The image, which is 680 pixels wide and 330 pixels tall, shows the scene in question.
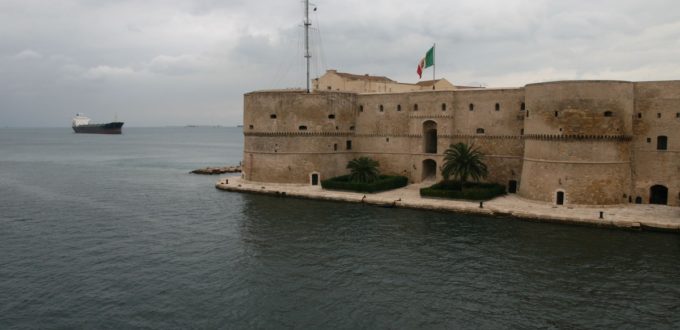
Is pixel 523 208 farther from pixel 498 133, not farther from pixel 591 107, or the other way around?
pixel 498 133

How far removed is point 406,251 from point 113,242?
1506cm

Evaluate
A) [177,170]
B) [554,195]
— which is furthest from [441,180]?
[177,170]

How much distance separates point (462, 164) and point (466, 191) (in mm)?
1963

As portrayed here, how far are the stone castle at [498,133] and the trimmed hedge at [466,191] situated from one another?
173 centimetres

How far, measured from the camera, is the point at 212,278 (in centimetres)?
2067

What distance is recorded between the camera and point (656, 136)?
31328 mm

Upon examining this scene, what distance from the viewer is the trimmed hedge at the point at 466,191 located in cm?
3362

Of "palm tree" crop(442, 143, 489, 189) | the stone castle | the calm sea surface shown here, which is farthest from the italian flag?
the calm sea surface

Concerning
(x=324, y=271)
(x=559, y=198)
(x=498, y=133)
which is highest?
(x=498, y=133)

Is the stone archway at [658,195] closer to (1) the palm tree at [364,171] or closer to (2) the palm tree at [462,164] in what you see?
(2) the palm tree at [462,164]

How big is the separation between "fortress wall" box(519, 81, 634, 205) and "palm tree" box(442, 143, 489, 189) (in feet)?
15.8

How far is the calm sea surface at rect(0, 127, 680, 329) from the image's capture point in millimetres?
17031

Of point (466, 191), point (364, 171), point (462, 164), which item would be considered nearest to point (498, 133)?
point (462, 164)

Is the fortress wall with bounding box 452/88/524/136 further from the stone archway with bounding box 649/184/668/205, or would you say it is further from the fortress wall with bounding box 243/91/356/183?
the fortress wall with bounding box 243/91/356/183
